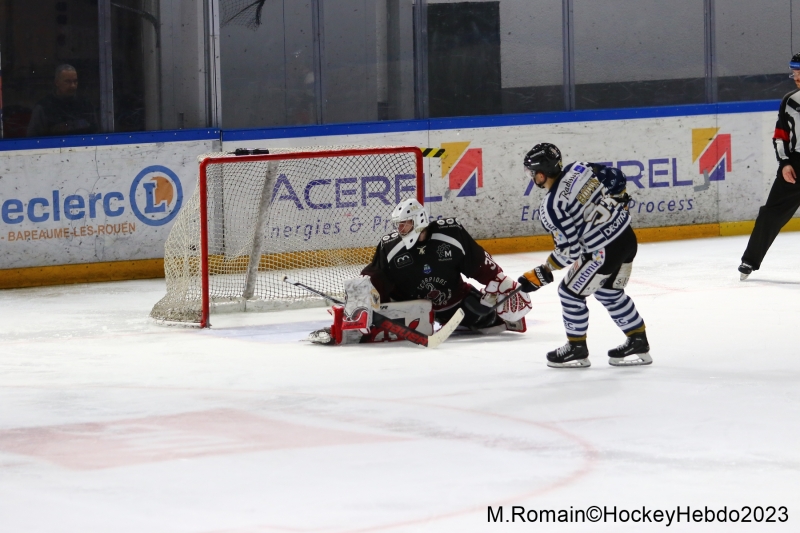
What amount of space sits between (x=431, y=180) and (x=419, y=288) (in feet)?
11.2

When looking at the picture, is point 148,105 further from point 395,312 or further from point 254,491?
point 254,491

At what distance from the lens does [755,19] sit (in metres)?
11.1

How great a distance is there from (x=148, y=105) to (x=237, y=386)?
4.24 meters

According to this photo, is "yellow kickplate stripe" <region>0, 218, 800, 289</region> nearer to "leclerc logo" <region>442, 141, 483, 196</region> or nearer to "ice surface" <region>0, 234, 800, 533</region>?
"leclerc logo" <region>442, 141, 483, 196</region>

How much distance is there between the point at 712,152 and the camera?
1053 cm

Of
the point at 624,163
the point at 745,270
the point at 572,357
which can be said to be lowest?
the point at 572,357

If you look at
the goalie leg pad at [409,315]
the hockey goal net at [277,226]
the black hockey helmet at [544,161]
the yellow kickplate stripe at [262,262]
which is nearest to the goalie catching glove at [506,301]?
the goalie leg pad at [409,315]

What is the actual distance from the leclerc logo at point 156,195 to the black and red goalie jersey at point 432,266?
118 inches

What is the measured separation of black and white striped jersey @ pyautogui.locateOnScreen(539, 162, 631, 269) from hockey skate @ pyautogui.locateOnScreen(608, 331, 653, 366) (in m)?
0.47

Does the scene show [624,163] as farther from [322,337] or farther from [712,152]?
[322,337]

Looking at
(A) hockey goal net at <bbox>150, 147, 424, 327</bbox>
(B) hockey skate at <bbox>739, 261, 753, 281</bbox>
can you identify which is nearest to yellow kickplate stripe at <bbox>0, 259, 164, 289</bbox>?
(A) hockey goal net at <bbox>150, 147, 424, 327</bbox>

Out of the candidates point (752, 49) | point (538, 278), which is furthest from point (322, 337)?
point (752, 49)

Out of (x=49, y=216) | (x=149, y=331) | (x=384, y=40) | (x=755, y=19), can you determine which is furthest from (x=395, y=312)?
(x=755, y=19)

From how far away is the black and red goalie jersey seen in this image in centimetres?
650
